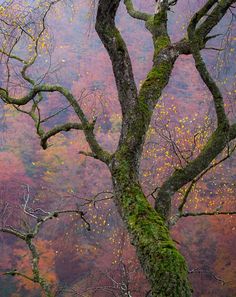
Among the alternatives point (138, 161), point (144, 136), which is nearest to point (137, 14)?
point (144, 136)

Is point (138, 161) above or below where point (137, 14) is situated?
below

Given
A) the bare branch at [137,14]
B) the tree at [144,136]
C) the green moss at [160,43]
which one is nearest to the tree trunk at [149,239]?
the tree at [144,136]

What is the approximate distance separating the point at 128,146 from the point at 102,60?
55.5 feet

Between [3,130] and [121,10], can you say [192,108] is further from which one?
[121,10]

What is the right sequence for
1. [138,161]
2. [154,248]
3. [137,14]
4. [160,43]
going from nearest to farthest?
1. [154,248]
2. [138,161]
3. [160,43]
4. [137,14]

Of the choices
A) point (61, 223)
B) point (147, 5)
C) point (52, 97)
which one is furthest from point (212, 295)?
point (147, 5)

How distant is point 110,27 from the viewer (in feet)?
9.93

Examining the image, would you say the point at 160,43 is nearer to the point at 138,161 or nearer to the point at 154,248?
the point at 138,161

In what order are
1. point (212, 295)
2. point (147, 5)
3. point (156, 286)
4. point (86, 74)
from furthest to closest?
point (147, 5)
point (86, 74)
point (212, 295)
point (156, 286)

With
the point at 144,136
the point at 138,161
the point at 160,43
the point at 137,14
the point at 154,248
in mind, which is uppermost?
the point at 137,14

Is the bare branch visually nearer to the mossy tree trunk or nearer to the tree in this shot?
the tree

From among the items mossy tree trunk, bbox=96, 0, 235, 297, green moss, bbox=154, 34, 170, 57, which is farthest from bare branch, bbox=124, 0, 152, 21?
green moss, bbox=154, 34, 170, 57

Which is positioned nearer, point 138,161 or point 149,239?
point 149,239

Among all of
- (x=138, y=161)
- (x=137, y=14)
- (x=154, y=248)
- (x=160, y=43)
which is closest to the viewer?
(x=154, y=248)
